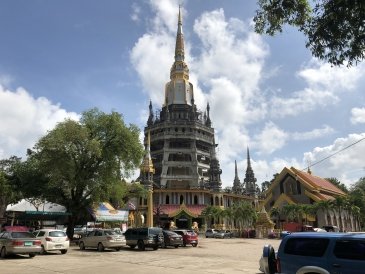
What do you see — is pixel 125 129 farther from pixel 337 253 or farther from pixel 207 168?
pixel 207 168

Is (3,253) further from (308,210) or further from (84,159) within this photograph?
(308,210)

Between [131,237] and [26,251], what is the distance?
9579 millimetres

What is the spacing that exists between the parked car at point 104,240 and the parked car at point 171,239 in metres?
4.87

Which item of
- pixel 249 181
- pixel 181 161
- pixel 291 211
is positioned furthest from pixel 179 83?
pixel 291 211

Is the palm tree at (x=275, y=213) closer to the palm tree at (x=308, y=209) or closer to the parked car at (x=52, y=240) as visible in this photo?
the palm tree at (x=308, y=209)

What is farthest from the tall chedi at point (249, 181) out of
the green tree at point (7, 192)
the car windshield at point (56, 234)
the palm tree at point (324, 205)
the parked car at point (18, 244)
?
the parked car at point (18, 244)

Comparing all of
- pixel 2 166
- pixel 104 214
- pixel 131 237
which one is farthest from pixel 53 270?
pixel 2 166

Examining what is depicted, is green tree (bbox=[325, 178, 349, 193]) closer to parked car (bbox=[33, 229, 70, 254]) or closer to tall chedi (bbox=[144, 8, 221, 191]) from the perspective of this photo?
tall chedi (bbox=[144, 8, 221, 191])

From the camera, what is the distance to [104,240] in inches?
1018

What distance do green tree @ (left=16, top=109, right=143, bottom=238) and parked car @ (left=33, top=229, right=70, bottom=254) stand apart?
→ 11.3 m

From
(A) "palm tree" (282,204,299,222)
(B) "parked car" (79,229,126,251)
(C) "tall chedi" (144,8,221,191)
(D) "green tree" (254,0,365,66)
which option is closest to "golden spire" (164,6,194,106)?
(C) "tall chedi" (144,8,221,191)

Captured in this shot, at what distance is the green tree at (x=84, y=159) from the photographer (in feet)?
114

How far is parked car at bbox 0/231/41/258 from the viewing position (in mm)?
20141

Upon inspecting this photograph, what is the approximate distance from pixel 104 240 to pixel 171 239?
21.4 feet
